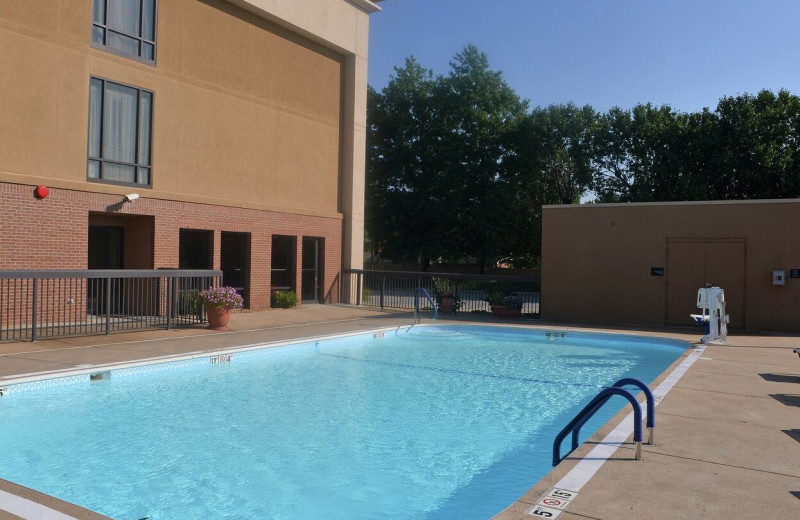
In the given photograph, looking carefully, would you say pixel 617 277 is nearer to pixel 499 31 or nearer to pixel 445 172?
pixel 499 31

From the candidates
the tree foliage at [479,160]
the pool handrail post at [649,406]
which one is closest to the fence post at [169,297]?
the pool handrail post at [649,406]

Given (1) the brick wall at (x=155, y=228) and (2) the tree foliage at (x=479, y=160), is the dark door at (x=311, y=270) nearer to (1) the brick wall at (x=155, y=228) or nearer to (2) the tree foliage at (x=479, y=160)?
(1) the brick wall at (x=155, y=228)

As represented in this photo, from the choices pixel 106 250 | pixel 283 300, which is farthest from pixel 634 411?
pixel 283 300

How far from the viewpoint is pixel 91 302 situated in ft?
41.7

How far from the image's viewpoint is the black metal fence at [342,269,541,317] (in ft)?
61.1

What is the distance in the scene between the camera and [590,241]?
1697cm

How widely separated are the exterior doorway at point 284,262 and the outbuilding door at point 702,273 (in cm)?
1091

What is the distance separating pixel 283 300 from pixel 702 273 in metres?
11.5

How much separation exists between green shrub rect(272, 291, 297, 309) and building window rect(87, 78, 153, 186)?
5311mm

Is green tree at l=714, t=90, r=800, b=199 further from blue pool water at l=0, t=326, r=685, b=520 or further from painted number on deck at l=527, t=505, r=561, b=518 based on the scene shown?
painted number on deck at l=527, t=505, r=561, b=518

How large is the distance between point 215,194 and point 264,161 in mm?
2141

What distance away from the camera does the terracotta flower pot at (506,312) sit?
18.2 metres

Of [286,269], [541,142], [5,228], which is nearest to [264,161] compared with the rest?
[286,269]

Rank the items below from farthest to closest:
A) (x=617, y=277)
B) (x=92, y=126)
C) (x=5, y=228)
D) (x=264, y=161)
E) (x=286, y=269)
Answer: (x=286, y=269), (x=264, y=161), (x=617, y=277), (x=92, y=126), (x=5, y=228)
